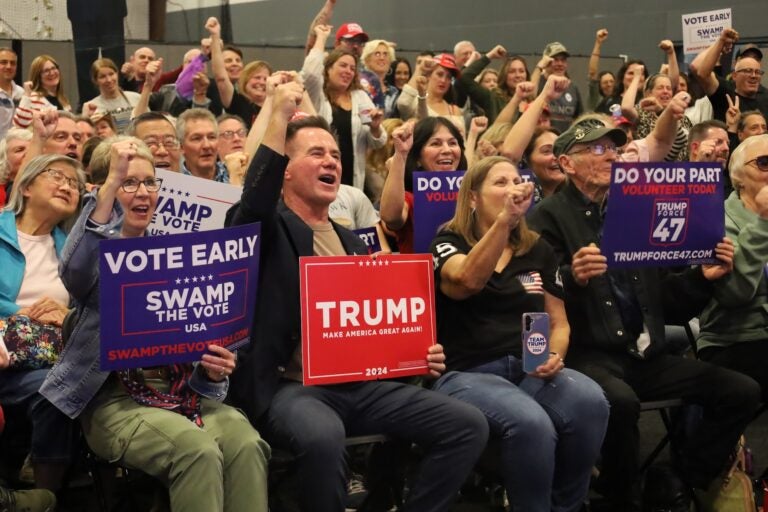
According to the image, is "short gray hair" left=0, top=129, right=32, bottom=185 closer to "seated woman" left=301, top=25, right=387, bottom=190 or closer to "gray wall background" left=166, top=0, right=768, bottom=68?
"seated woman" left=301, top=25, right=387, bottom=190

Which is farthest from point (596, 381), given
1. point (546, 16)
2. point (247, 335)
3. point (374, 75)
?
point (546, 16)

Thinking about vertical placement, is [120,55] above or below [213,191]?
above

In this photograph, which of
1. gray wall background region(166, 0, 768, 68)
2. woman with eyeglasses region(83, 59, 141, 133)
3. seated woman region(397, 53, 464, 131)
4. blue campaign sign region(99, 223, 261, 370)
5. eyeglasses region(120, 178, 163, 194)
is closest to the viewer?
blue campaign sign region(99, 223, 261, 370)

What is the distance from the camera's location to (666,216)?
4.50m

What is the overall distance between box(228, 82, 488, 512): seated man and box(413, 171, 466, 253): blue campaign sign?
86 centimetres

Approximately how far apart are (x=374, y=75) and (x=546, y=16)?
19.8ft

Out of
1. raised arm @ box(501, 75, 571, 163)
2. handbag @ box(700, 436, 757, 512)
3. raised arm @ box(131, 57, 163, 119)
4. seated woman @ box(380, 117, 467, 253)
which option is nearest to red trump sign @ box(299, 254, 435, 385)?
seated woman @ box(380, 117, 467, 253)

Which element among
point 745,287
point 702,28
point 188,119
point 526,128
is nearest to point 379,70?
point 702,28

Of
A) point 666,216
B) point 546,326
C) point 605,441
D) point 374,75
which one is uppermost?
point 374,75

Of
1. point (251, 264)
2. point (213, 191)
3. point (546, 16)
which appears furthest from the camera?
point (546, 16)

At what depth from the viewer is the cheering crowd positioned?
143 inches

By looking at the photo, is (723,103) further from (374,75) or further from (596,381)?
(596,381)

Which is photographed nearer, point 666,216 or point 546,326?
point 546,326

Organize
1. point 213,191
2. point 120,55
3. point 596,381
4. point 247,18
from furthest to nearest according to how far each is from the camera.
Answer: point 247,18 → point 120,55 → point 213,191 → point 596,381
